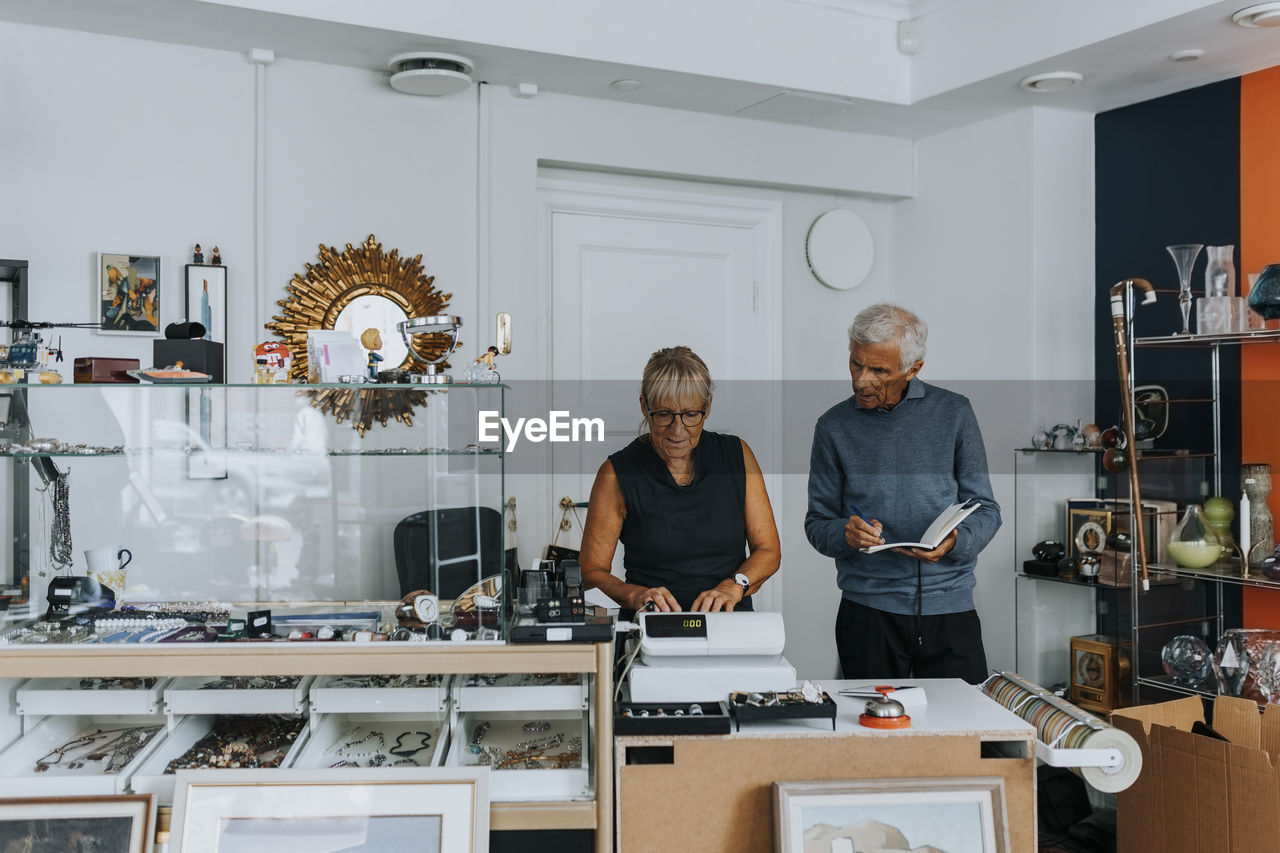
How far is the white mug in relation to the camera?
2049mm

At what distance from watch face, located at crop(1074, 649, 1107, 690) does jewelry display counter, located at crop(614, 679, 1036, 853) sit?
191cm

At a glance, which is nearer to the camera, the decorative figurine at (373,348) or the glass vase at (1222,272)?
the decorative figurine at (373,348)

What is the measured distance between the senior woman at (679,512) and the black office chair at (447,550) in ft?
1.78

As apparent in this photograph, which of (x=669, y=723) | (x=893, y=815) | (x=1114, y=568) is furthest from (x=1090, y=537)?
(x=669, y=723)

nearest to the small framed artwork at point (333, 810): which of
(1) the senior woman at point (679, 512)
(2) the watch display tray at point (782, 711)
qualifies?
(2) the watch display tray at point (782, 711)

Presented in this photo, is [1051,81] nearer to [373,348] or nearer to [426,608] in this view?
[373,348]

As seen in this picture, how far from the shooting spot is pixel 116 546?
6.72ft

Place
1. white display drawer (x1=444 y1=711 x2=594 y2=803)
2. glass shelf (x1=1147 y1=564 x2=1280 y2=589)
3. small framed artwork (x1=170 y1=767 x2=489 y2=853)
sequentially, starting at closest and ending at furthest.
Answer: small framed artwork (x1=170 y1=767 x2=489 y2=853) < white display drawer (x1=444 y1=711 x2=594 y2=803) < glass shelf (x1=1147 y1=564 x2=1280 y2=589)

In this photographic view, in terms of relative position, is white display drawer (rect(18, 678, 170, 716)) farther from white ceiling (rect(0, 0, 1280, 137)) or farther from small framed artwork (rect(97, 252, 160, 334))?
white ceiling (rect(0, 0, 1280, 137))

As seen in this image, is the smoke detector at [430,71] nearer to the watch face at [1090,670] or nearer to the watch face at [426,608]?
the watch face at [426,608]

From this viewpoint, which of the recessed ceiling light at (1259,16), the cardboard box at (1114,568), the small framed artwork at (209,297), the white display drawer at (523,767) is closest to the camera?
the white display drawer at (523,767)

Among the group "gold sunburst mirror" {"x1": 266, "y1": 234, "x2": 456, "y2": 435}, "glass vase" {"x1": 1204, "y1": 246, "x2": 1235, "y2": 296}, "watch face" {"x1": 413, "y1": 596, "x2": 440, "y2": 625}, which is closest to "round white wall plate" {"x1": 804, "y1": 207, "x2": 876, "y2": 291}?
"glass vase" {"x1": 1204, "y1": 246, "x2": 1235, "y2": 296}

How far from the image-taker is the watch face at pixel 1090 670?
370 cm

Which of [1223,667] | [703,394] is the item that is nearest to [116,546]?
[703,394]
